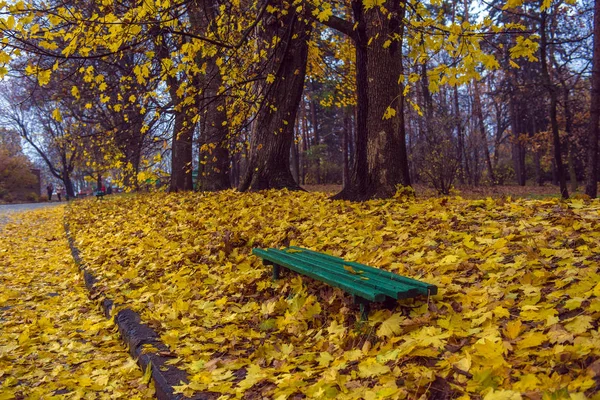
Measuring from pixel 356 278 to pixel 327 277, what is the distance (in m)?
0.21

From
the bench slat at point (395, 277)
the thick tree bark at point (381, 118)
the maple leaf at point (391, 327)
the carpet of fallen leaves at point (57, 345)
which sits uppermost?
the thick tree bark at point (381, 118)

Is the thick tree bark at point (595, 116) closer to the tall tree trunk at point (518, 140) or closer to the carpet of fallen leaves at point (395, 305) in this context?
the carpet of fallen leaves at point (395, 305)

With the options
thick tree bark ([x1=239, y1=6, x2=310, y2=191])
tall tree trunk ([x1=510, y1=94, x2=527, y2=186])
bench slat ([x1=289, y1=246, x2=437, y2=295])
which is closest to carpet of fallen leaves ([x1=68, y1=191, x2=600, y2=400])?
bench slat ([x1=289, y1=246, x2=437, y2=295])

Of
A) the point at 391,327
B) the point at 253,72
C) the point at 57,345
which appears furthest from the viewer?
the point at 253,72

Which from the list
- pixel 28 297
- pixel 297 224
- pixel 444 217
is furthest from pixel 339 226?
pixel 28 297

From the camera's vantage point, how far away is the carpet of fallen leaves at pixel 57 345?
3059mm

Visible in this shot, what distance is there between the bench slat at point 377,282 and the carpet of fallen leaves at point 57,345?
1.57 m

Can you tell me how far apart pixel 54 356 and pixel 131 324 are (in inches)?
24.4

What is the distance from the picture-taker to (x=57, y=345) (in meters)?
3.87

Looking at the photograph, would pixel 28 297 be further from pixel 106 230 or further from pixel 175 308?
pixel 106 230

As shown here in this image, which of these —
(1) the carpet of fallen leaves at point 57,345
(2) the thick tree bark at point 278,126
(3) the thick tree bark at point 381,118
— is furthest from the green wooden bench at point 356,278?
(2) the thick tree bark at point 278,126

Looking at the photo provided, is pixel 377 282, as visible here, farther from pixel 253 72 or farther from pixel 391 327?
pixel 253 72

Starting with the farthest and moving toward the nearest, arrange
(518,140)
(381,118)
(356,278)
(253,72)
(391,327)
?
(518,140)
(253,72)
(381,118)
(356,278)
(391,327)

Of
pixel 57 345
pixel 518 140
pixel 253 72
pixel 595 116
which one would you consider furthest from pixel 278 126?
pixel 518 140
